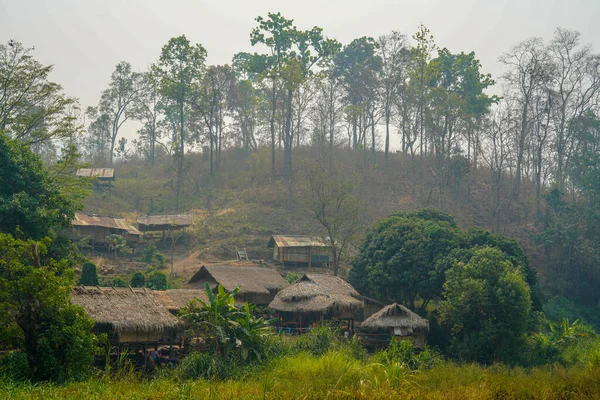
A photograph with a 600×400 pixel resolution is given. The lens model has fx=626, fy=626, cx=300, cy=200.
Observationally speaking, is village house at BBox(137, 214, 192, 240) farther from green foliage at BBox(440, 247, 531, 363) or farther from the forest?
green foliage at BBox(440, 247, 531, 363)

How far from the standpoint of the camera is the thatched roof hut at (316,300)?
24.3 metres

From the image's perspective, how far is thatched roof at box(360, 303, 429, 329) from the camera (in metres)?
22.5

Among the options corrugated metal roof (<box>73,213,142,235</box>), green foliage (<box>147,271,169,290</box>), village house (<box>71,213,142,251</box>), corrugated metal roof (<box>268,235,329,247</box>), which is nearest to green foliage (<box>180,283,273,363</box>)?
green foliage (<box>147,271,169,290</box>)

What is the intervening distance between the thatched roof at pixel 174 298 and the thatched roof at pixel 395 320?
247 inches

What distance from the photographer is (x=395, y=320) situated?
22656mm

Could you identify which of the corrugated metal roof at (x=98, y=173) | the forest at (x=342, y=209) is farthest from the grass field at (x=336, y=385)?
the corrugated metal roof at (x=98, y=173)

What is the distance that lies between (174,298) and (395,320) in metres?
7.95

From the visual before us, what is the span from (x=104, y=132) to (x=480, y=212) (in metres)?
33.5

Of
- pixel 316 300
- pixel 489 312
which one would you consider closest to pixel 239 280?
pixel 316 300

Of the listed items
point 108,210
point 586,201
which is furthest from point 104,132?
point 586,201

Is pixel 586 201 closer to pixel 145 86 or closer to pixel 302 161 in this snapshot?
pixel 302 161

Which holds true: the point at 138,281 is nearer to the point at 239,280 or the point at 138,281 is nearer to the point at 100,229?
the point at 239,280

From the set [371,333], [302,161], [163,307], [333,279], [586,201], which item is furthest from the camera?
[302,161]

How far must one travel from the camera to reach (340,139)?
53250mm
